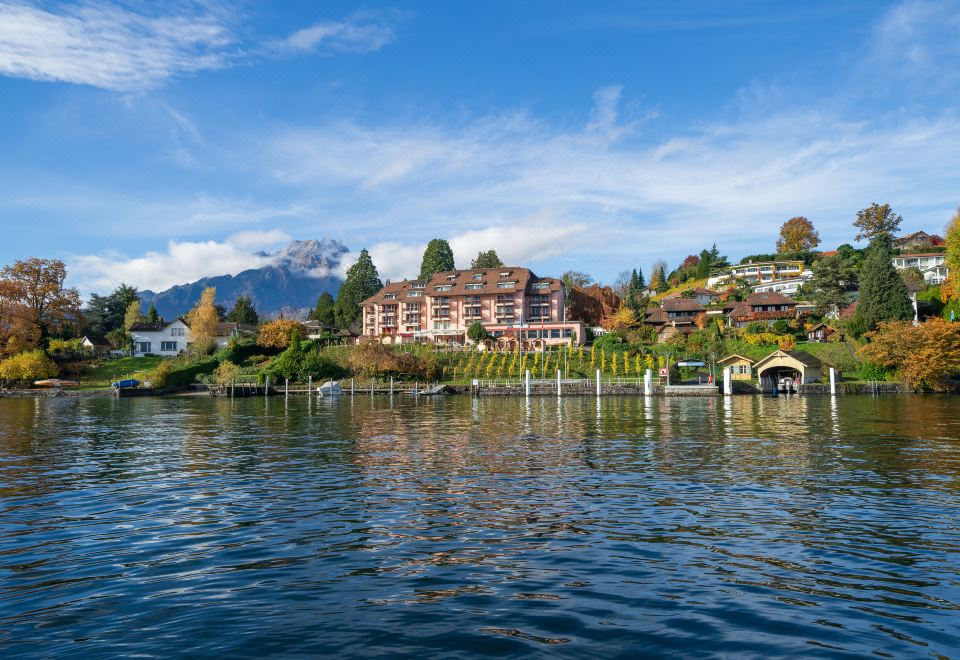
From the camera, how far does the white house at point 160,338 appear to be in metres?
114

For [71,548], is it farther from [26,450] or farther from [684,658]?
[26,450]

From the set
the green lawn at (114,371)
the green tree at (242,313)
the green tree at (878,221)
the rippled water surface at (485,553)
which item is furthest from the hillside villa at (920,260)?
the green lawn at (114,371)

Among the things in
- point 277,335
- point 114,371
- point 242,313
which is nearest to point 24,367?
point 114,371

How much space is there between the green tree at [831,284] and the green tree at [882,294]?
14.4m

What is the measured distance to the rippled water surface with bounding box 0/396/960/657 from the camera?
756cm

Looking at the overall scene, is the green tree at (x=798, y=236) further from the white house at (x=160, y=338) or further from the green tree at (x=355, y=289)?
the white house at (x=160, y=338)

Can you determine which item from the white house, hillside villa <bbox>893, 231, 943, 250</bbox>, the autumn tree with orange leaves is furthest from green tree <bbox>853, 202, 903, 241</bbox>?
the white house

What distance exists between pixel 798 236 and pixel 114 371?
147193 mm

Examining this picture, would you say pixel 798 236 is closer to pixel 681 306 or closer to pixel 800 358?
pixel 681 306

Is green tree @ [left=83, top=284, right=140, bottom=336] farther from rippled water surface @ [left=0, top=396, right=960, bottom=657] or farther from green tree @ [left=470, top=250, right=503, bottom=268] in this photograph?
rippled water surface @ [left=0, top=396, right=960, bottom=657]

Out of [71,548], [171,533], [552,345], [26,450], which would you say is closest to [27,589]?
[71,548]

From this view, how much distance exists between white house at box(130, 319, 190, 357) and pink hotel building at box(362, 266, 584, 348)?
1304 inches

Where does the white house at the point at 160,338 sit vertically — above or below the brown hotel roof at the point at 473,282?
below

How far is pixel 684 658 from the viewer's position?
6.90 meters
